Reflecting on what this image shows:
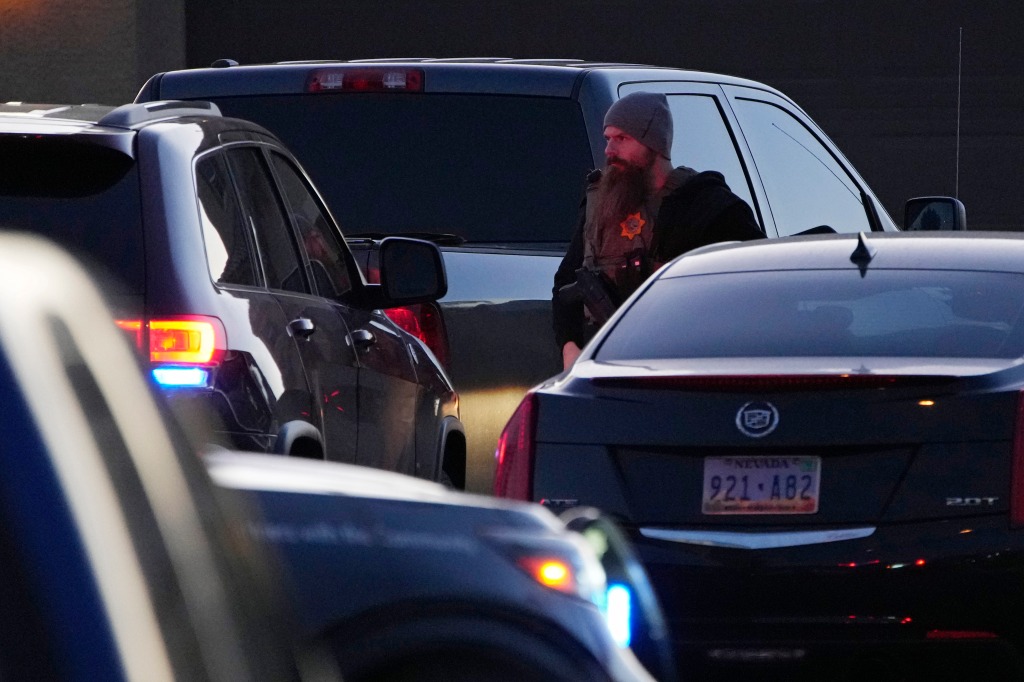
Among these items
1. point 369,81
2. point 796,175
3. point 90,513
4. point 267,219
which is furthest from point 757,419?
point 796,175

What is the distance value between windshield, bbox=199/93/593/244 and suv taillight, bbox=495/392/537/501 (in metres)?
2.18

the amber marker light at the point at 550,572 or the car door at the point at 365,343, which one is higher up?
the amber marker light at the point at 550,572

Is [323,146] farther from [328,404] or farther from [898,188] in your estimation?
[898,188]

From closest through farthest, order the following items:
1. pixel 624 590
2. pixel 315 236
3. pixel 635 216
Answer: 1. pixel 624 590
2. pixel 315 236
3. pixel 635 216

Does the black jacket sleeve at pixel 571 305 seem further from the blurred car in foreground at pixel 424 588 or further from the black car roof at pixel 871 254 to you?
the blurred car in foreground at pixel 424 588

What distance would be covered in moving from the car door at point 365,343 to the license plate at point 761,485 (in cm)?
109

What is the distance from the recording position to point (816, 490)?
5.37 metres

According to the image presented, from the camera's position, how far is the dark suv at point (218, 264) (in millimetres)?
4785

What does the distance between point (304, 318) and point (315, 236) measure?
0.79 m

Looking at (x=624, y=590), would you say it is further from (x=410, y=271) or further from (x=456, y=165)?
(x=456, y=165)

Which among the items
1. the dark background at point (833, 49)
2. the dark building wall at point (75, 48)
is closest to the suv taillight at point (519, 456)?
the dark background at point (833, 49)

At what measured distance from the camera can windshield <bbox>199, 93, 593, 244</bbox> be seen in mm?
8031

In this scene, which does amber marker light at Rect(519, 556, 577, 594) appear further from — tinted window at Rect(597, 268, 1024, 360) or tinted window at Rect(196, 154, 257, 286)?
tinted window at Rect(597, 268, 1024, 360)

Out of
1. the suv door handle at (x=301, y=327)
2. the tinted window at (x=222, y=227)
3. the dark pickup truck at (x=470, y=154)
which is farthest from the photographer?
the dark pickup truck at (x=470, y=154)
